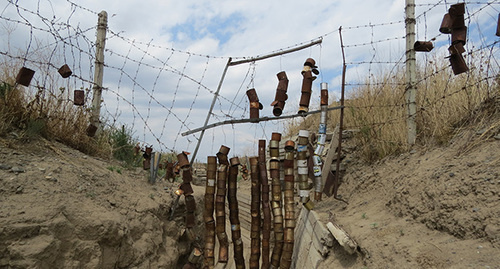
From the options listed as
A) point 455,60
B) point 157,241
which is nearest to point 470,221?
point 455,60

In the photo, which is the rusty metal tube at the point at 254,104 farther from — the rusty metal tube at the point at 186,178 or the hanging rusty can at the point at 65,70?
the hanging rusty can at the point at 65,70

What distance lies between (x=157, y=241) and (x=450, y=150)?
12.0 feet

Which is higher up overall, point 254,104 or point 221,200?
point 254,104

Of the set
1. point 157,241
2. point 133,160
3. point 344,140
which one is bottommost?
point 157,241

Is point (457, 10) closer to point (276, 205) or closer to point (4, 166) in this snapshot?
point (276, 205)

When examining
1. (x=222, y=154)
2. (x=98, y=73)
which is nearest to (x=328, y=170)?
(x=222, y=154)

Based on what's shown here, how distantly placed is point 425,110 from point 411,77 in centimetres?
55

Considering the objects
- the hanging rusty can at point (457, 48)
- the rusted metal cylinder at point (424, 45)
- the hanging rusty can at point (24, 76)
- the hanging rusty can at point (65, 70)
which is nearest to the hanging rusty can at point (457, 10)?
the hanging rusty can at point (457, 48)

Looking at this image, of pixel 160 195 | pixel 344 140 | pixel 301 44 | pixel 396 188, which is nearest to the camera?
pixel 396 188

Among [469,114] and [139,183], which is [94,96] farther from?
[469,114]

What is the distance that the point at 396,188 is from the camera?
4.36 metres

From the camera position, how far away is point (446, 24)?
396 cm

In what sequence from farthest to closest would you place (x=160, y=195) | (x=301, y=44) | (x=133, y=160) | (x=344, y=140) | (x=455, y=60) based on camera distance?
1. (x=344, y=140)
2. (x=133, y=160)
3. (x=160, y=195)
4. (x=301, y=44)
5. (x=455, y=60)

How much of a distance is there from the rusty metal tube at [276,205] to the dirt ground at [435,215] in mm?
589
